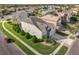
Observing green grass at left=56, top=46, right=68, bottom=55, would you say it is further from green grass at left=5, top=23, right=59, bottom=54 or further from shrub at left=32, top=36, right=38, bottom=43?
shrub at left=32, top=36, right=38, bottom=43

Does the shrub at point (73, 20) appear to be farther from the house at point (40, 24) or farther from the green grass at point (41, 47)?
the green grass at point (41, 47)

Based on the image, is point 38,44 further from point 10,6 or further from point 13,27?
point 10,6

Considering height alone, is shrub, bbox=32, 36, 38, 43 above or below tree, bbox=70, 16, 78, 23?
below

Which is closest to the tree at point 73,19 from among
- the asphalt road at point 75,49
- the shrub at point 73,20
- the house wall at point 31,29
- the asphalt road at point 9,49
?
the shrub at point 73,20

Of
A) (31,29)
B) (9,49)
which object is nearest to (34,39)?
(31,29)

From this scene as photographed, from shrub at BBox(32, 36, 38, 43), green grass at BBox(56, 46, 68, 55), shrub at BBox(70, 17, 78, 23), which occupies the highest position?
shrub at BBox(70, 17, 78, 23)

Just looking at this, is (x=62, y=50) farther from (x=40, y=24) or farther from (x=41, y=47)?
(x=40, y=24)

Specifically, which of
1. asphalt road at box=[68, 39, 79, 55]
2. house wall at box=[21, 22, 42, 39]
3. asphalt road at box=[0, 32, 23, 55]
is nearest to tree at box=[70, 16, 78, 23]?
asphalt road at box=[68, 39, 79, 55]

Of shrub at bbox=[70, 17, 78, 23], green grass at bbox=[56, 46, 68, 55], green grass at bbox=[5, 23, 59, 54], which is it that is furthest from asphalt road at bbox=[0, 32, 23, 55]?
shrub at bbox=[70, 17, 78, 23]
